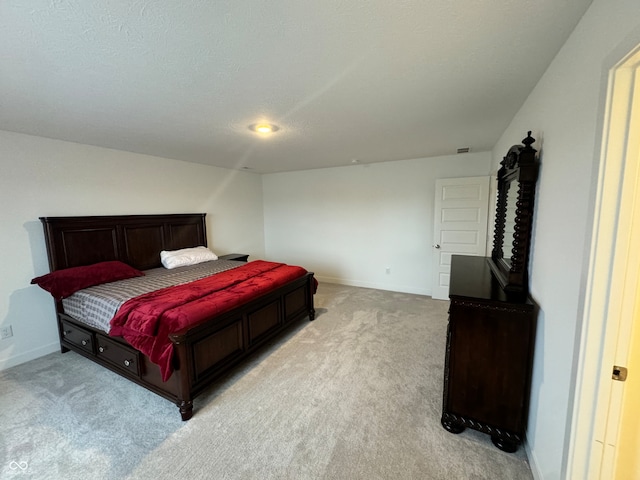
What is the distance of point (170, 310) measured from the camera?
2.04 meters

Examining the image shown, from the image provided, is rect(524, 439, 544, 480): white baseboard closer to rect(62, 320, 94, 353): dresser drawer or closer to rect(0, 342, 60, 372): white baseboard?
rect(62, 320, 94, 353): dresser drawer

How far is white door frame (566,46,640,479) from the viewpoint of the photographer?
2.91ft

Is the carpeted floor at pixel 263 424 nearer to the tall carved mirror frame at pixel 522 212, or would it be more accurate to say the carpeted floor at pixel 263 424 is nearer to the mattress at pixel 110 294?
the mattress at pixel 110 294

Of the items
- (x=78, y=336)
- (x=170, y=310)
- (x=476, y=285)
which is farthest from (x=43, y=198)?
(x=476, y=285)

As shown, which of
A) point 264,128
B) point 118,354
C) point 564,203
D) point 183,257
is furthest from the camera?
point 183,257

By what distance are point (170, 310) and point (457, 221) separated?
3.90m

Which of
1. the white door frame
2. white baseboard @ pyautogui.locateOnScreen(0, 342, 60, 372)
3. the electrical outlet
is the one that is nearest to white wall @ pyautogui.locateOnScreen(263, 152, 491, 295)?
the white door frame

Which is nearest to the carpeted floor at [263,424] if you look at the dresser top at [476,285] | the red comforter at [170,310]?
the red comforter at [170,310]

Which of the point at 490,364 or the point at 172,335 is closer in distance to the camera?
the point at 490,364

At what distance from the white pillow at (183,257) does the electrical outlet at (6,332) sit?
4.99ft

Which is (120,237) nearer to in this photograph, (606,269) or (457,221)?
(606,269)

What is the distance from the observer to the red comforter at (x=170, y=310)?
1925 mm

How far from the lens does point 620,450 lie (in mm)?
1007

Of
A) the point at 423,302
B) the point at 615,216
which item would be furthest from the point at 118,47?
the point at 423,302
